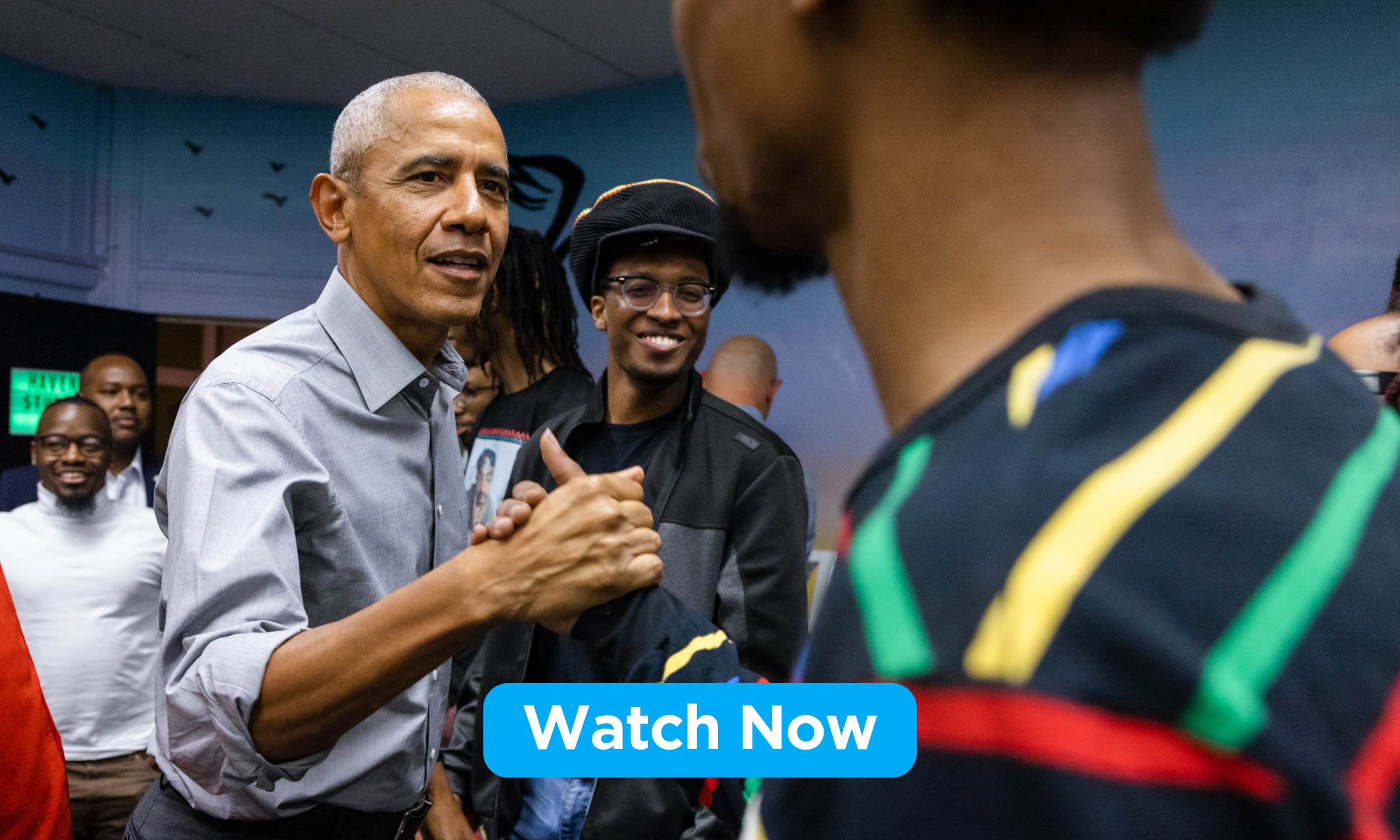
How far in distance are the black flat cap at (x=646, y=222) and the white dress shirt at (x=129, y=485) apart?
2.58 meters

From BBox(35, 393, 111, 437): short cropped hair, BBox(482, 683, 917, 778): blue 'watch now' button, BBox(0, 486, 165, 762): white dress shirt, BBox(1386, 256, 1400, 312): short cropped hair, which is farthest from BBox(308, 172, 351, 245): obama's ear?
BBox(35, 393, 111, 437): short cropped hair

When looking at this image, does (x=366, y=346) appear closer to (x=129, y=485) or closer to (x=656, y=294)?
(x=656, y=294)

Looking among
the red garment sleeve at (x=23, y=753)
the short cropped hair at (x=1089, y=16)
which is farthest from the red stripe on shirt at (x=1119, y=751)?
the red garment sleeve at (x=23, y=753)

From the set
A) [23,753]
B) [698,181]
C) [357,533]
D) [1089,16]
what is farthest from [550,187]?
[1089,16]

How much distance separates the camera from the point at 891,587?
344 mm

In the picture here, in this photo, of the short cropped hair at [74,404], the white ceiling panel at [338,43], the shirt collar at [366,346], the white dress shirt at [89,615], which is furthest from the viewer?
the white ceiling panel at [338,43]

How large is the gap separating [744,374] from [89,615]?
8.28ft

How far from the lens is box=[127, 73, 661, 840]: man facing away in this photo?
97 cm

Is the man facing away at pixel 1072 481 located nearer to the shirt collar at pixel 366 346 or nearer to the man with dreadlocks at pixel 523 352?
the shirt collar at pixel 366 346

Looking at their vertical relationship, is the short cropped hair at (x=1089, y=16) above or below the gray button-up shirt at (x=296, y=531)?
above

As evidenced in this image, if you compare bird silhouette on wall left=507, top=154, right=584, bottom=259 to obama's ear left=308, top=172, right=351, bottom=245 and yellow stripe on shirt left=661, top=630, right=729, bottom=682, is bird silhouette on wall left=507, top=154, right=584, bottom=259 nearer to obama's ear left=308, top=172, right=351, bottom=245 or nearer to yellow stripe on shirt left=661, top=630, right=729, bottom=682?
obama's ear left=308, top=172, right=351, bottom=245

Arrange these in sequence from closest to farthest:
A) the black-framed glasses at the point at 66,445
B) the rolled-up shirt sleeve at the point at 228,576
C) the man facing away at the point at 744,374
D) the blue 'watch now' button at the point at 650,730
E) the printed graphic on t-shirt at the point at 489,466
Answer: the blue 'watch now' button at the point at 650,730
the rolled-up shirt sleeve at the point at 228,576
the printed graphic on t-shirt at the point at 489,466
the black-framed glasses at the point at 66,445
the man facing away at the point at 744,374

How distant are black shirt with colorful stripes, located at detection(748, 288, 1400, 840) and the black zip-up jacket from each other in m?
1.09

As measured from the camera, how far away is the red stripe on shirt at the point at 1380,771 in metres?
0.32
